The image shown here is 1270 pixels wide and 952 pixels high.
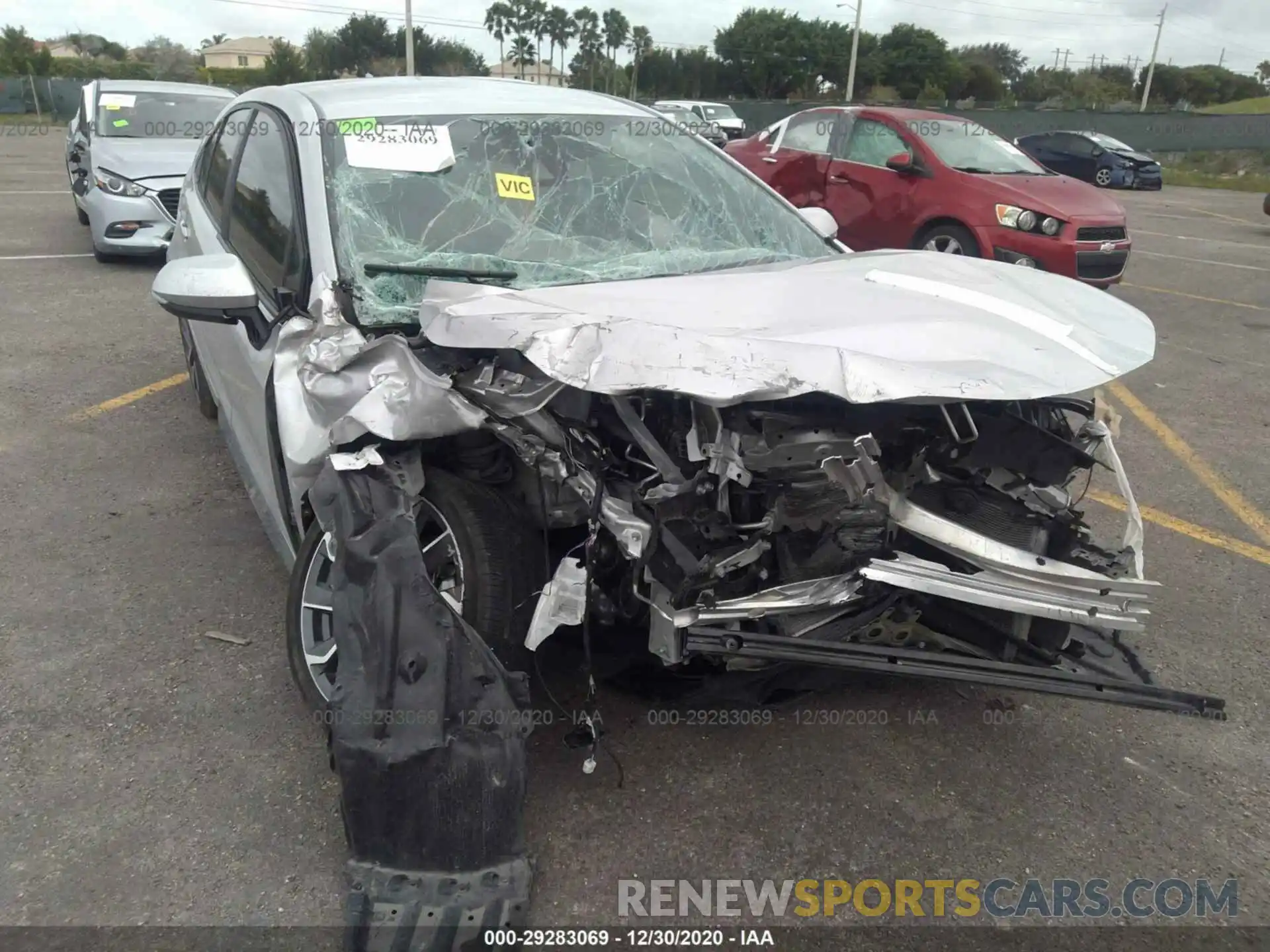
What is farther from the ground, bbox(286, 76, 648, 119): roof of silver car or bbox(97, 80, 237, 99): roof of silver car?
bbox(97, 80, 237, 99): roof of silver car

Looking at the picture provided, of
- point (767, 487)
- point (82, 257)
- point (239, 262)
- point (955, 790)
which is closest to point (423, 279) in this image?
point (239, 262)

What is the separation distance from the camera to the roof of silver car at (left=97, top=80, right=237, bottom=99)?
32.0 ft

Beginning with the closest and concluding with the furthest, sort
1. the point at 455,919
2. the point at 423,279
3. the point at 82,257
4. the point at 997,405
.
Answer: the point at 455,919 < the point at 997,405 < the point at 423,279 < the point at 82,257

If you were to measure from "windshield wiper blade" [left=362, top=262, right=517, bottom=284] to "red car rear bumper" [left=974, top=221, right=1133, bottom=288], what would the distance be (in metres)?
5.96

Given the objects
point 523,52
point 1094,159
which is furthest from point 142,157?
point 523,52

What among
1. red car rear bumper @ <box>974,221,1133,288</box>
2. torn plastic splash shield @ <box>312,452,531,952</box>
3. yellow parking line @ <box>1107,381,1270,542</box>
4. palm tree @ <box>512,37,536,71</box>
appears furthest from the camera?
palm tree @ <box>512,37,536,71</box>

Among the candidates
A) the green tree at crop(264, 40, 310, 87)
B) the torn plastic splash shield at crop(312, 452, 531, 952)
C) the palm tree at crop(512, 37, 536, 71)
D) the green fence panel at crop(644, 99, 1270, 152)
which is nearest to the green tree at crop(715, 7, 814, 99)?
the palm tree at crop(512, 37, 536, 71)

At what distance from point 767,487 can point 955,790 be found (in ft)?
3.40

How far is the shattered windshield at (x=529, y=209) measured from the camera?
116 inches

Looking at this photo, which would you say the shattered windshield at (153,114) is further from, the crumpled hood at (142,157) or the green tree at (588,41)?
the green tree at (588,41)

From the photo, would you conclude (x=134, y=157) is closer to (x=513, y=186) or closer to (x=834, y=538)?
(x=513, y=186)

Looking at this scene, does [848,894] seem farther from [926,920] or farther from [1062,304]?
[1062,304]

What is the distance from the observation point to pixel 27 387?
5.53m

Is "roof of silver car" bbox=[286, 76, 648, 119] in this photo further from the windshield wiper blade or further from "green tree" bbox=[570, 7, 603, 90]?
"green tree" bbox=[570, 7, 603, 90]
